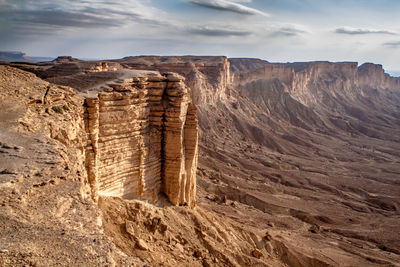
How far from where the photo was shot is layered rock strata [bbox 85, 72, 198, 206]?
422 inches

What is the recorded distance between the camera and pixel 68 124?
8539 mm

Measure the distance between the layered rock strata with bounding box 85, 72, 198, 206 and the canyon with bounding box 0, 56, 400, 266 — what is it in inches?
1.9

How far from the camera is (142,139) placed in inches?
484

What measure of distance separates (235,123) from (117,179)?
37.0 m

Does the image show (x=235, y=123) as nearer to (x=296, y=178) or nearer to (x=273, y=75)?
(x=296, y=178)

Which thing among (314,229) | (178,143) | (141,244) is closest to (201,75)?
(314,229)

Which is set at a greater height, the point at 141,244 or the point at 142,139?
the point at 142,139

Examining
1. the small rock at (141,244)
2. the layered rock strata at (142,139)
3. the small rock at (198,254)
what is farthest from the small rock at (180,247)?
the layered rock strata at (142,139)

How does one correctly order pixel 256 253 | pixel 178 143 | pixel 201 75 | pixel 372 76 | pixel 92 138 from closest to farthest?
pixel 92 138
pixel 256 253
pixel 178 143
pixel 201 75
pixel 372 76

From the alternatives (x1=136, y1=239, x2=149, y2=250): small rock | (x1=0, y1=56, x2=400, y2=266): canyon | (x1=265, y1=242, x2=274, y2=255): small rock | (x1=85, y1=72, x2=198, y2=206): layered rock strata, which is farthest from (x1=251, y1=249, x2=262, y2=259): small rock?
(x1=136, y1=239, x2=149, y2=250): small rock

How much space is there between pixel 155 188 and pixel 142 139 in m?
2.56

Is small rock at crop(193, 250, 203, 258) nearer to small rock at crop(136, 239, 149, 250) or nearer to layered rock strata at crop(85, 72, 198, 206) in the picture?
small rock at crop(136, 239, 149, 250)

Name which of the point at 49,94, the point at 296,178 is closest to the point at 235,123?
the point at 296,178

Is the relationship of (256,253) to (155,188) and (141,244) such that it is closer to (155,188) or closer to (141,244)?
(155,188)
